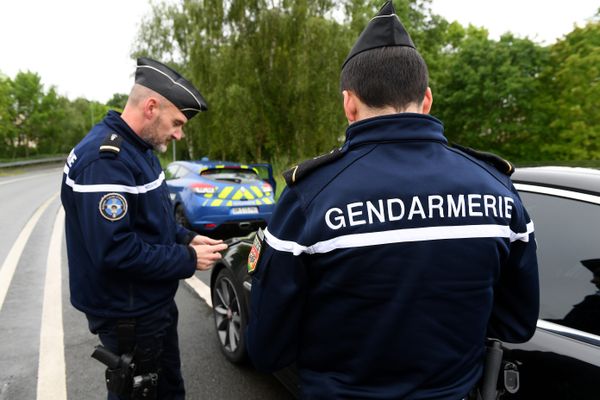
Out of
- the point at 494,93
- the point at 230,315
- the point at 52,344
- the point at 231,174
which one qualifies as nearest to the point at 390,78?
the point at 230,315

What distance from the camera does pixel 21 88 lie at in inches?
1852

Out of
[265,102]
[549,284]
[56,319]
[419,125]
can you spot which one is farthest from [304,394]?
[265,102]

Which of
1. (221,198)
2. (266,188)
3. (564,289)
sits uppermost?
(564,289)

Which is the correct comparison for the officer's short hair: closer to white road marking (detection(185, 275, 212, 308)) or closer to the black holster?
the black holster

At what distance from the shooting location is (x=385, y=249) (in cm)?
103

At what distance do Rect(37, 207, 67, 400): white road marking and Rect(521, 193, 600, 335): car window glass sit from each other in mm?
2909

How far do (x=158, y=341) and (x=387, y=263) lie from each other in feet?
4.61

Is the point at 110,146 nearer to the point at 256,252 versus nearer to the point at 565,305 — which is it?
the point at 256,252

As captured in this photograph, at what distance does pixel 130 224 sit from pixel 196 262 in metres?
0.36

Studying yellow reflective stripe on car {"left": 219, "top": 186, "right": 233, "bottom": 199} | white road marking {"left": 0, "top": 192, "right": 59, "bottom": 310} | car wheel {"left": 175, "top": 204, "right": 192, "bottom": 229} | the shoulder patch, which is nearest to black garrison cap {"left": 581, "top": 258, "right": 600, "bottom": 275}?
the shoulder patch

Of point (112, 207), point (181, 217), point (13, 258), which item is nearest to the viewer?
point (112, 207)

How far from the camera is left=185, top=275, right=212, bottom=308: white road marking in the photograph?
4.36 meters

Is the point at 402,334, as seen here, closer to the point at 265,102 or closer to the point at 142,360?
the point at 142,360

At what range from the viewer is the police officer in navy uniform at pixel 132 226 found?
5.40 feet
